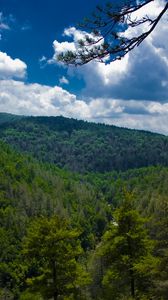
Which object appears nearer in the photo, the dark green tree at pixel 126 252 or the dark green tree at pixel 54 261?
the dark green tree at pixel 126 252

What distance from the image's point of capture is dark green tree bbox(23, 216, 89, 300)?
23.8m

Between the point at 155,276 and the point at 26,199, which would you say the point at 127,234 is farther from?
the point at 26,199

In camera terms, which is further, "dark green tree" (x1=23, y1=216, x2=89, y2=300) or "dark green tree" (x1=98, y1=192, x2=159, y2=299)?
"dark green tree" (x1=23, y1=216, x2=89, y2=300)

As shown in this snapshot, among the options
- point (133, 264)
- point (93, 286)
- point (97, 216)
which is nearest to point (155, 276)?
point (133, 264)

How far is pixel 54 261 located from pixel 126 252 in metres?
3.85

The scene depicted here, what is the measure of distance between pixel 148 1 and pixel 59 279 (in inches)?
744

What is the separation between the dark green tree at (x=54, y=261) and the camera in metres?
23.8

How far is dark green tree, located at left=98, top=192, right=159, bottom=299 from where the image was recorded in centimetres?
2345

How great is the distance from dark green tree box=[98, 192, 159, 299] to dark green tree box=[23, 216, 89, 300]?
1636mm

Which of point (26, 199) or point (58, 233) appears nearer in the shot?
point (58, 233)

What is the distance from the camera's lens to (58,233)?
24.0 m

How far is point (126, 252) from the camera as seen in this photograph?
78.4 feet

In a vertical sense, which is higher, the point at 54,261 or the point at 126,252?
the point at 126,252

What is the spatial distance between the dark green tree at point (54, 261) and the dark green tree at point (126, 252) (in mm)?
1636
